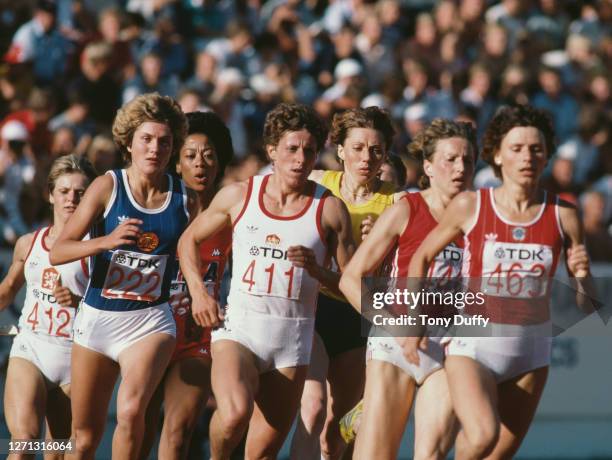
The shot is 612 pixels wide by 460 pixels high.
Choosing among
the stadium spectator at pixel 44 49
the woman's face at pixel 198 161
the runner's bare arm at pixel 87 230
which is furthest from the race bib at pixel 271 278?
the stadium spectator at pixel 44 49

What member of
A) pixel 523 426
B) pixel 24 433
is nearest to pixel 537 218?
pixel 523 426

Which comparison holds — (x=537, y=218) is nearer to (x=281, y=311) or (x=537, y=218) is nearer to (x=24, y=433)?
(x=281, y=311)

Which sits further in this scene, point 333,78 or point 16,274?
point 333,78

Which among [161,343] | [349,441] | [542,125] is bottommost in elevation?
[349,441]

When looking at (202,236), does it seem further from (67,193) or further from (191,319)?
(67,193)

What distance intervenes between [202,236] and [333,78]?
8063 mm

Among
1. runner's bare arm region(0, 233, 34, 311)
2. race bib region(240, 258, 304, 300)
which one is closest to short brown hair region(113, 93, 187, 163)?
race bib region(240, 258, 304, 300)

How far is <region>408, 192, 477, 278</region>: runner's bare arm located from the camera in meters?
7.45

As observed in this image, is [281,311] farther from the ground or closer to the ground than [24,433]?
farther from the ground

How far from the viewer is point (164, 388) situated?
871 cm

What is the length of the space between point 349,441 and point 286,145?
2.23m

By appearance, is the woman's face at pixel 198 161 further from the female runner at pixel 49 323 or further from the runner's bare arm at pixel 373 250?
the runner's bare arm at pixel 373 250

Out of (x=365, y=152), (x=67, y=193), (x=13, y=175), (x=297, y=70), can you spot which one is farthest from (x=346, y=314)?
(x=297, y=70)

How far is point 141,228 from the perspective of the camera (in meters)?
7.91
